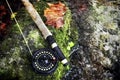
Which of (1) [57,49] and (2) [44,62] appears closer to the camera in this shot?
(2) [44,62]

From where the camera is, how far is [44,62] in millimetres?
3955

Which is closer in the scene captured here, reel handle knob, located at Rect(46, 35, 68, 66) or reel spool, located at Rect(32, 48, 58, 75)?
reel spool, located at Rect(32, 48, 58, 75)

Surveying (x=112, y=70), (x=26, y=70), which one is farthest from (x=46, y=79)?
(x=112, y=70)

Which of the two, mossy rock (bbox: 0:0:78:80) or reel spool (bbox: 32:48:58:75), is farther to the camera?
mossy rock (bbox: 0:0:78:80)

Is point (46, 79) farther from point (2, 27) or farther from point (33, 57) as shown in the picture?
point (2, 27)

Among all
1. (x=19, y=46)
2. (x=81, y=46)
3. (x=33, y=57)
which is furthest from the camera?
(x=81, y=46)

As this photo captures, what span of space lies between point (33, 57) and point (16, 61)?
1.09 feet

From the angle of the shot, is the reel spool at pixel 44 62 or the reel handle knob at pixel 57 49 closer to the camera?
the reel spool at pixel 44 62

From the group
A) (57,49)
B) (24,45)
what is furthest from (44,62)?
(24,45)

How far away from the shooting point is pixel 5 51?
424 cm

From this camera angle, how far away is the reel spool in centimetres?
394

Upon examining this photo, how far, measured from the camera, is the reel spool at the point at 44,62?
3.94 metres

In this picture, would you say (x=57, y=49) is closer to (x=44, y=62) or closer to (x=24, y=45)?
(x=44, y=62)

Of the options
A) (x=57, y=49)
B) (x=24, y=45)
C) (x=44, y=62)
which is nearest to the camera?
(x=44, y=62)
